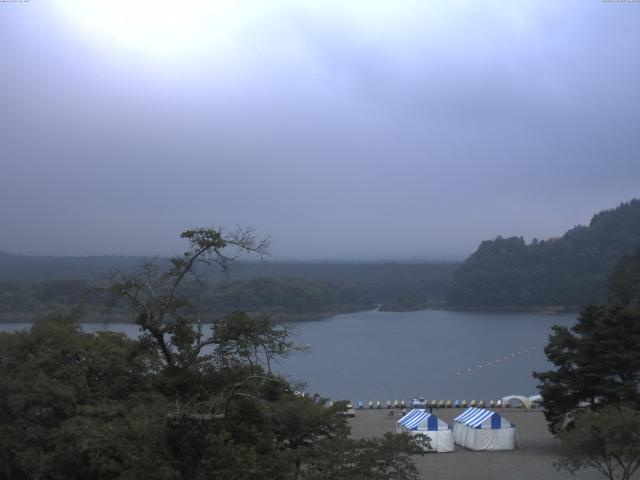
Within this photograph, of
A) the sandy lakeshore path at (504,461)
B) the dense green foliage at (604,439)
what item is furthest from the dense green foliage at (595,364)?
the dense green foliage at (604,439)

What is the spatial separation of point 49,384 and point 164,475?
3438mm

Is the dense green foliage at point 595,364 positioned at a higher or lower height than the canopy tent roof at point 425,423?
higher

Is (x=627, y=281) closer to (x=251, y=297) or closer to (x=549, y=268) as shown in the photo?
(x=251, y=297)

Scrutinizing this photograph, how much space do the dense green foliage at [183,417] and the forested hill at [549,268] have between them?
61837mm

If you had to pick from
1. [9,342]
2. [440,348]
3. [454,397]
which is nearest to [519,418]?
[454,397]

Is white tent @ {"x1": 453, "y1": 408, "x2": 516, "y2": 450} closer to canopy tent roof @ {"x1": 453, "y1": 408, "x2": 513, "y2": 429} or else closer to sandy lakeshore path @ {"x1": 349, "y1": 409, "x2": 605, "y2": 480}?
canopy tent roof @ {"x1": 453, "y1": 408, "x2": 513, "y2": 429}

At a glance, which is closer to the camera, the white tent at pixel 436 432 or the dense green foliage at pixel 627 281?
the white tent at pixel 436 432

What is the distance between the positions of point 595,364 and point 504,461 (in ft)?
8.28

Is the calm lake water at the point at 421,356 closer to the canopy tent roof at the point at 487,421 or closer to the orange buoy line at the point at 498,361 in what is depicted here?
the orange buoy line at the point at 498,361

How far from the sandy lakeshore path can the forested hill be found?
50.4 m

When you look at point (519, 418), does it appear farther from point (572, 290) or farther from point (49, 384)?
point (572, 290)

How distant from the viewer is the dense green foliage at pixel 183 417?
554 cm

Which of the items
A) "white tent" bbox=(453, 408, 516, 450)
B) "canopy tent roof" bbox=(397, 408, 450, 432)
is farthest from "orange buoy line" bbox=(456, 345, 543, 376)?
"white tent" bbox=(453, 408, 516, 450)

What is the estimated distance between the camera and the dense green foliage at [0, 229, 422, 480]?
5543 millimetres
